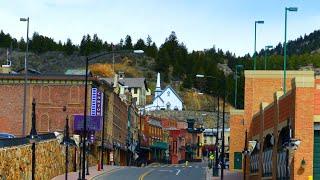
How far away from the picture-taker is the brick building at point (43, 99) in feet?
307

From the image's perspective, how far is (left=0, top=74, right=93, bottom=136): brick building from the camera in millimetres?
93625

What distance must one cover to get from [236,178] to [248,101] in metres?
6.97

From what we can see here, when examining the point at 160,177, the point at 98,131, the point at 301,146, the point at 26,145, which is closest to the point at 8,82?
the point at 98,131

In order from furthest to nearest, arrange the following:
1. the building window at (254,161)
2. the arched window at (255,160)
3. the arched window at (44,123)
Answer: the arched window at (44,123), the building window at (254,161), the arched window at (255,160)

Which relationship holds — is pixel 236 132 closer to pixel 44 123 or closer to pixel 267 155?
pixel 44 123

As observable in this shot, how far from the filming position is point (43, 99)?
311 ft

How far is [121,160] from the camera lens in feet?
409

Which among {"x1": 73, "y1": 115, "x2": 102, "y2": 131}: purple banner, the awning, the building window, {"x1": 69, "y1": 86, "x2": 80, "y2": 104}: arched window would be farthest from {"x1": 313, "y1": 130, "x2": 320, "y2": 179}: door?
the awning

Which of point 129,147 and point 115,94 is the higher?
point 115,94

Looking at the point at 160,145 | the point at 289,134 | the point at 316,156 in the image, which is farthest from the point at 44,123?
the point at 160,145

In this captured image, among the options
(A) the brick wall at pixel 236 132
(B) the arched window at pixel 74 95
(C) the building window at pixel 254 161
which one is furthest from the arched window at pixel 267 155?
(B) the arched window at pixel 74 95

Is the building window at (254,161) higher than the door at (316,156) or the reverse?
the reverse

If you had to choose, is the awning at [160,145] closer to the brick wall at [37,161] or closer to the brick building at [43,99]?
the brick building at [43,99]

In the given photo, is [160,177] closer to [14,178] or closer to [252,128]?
[252,128]
